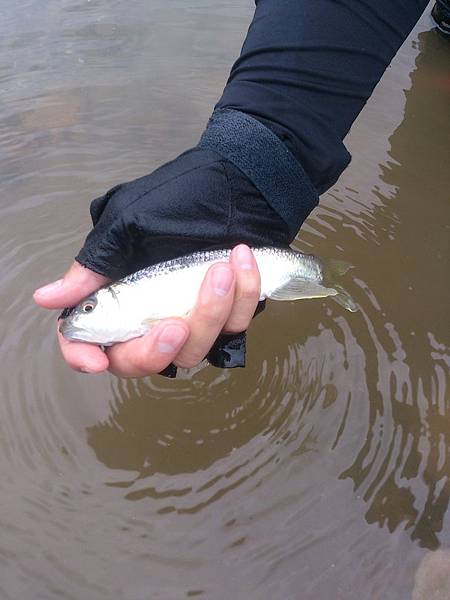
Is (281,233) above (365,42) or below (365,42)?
below

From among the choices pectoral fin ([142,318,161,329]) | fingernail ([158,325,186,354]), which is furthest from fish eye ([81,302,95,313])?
fingernail ([158,325,186,354])

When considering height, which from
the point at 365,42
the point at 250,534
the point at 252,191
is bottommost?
the point at 250,534

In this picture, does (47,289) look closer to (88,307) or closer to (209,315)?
(88,307)

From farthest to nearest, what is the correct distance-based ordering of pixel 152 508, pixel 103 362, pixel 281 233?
1. pixel 152 508
2. pixel 281 233
3. pixel 103 362

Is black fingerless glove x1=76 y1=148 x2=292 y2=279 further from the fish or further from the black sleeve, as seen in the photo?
the black sleeve

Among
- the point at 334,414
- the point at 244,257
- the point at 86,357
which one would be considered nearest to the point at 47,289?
the point at 86,357

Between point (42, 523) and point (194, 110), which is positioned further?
point (194, 110)

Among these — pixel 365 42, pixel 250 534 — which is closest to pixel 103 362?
pixel 250 534

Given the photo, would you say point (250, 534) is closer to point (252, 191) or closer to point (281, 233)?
point (281, 233)
